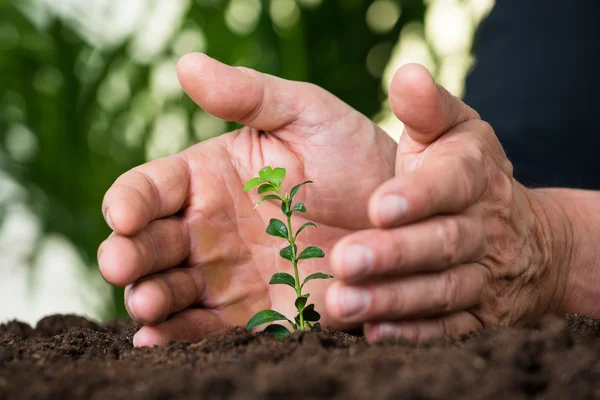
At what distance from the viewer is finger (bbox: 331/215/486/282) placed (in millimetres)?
714

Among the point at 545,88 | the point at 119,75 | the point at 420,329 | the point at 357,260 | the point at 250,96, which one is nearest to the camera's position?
the point at 357,260

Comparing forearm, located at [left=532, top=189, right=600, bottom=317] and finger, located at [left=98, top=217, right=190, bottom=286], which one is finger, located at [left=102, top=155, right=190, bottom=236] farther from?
forearm, located at [left=532, top=189, right=600, bottom=317]

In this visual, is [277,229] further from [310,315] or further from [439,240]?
[439,240]

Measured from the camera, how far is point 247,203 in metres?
1.20

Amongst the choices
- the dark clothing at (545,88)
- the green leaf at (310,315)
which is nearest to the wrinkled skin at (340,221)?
the green leaf at (310,315)

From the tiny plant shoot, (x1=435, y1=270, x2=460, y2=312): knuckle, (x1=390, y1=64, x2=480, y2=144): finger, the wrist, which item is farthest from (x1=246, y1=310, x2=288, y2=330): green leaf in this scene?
the wrist

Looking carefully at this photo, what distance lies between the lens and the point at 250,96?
3.74 ft

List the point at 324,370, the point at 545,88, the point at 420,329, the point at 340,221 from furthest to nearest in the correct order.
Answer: the point at 545,88
the point at 340,221
the point at 420,329
the point at 324,370

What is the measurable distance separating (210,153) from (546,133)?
1.08 metres

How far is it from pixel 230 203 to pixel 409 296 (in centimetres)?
50

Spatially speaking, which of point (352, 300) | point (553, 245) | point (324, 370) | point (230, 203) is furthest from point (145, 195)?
point (553, 245)

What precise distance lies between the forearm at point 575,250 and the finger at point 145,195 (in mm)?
759

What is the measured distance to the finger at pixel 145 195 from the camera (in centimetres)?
92

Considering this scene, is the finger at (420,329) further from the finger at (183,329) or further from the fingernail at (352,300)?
the finger at (183,329)
